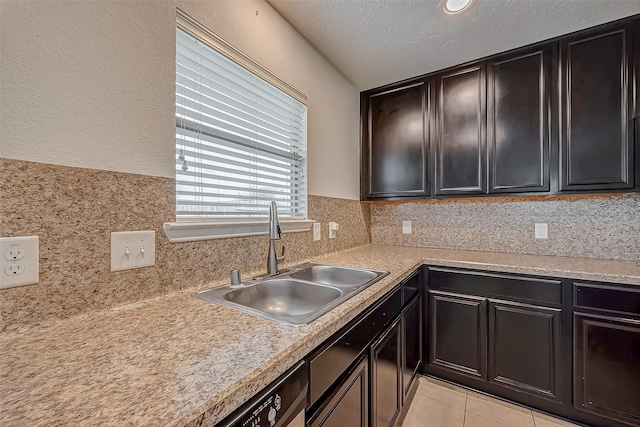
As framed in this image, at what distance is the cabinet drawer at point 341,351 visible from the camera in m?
0.76

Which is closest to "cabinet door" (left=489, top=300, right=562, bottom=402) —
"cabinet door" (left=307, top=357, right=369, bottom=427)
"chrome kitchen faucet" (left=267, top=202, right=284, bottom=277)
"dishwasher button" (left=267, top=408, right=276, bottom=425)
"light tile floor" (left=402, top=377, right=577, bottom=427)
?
"light tile floor" (left=402, top=377, right=577, bottom=427)

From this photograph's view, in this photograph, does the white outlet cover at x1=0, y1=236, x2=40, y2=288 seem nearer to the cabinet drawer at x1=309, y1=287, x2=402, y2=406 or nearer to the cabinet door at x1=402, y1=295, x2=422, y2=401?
the cabinet drawer at x1=309, y1=287, x2=402, y2=406

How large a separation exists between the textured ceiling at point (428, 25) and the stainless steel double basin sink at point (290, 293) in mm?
1488

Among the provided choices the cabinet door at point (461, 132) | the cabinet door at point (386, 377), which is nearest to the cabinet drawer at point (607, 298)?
the cabinet door at point (461, 132)

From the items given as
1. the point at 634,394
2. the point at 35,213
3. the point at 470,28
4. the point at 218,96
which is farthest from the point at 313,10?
the point at 634,394

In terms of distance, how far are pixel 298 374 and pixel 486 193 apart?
1.90m

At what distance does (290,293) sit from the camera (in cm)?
129

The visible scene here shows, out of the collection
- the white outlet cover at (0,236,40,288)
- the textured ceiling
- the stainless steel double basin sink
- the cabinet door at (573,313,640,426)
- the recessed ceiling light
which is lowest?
the cabinet door at (573,313,640,426)

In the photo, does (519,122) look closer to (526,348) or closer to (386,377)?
(526,348)

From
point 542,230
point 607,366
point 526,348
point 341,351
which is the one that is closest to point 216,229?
point 341,351

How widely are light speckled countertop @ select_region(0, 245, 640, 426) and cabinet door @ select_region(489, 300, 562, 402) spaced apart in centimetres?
126

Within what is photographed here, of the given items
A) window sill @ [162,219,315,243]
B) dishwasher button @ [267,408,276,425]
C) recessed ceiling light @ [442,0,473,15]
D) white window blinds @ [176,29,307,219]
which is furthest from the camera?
recessed ceiling light @ [442,0,473,15]

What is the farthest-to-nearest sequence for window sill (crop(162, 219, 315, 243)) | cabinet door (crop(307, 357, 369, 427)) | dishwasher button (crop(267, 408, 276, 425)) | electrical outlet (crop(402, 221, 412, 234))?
electrical outlet (crop(402, 221, 412, 234)) < window sill (crop(162, 219, 315, 243)) < cabinet door (crop(307, 357, 369, 427)) < dishwasher button (crop(267, 408, 276, 425))

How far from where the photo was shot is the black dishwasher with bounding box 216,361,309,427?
519 millimetres
